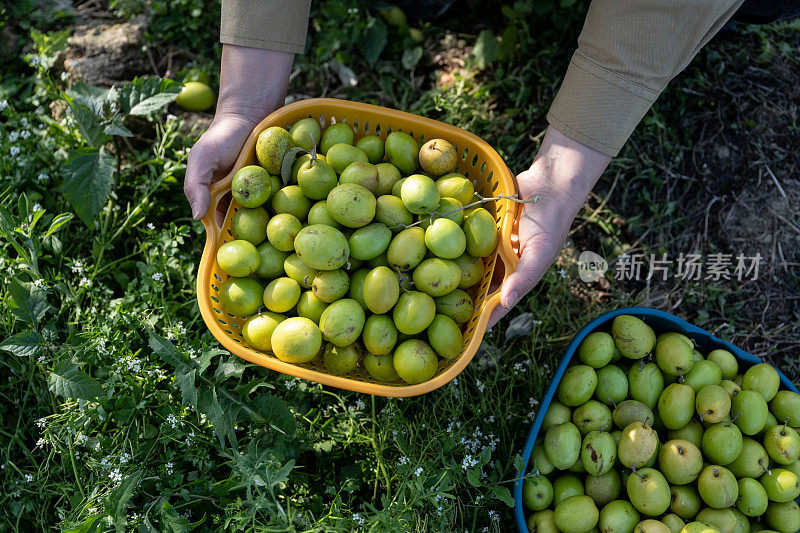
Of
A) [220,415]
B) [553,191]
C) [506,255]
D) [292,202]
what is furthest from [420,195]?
[220,415]

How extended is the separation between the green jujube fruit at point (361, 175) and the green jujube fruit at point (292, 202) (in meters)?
0.24

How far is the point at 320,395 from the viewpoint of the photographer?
128 inches

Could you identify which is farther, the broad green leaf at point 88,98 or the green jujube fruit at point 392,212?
the broad green leaf at point 88,98

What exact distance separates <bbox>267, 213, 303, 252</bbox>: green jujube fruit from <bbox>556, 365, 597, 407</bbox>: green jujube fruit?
1619 mm

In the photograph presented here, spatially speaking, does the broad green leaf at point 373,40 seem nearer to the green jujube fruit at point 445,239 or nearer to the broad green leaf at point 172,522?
the green jujube fruit at point 445,239

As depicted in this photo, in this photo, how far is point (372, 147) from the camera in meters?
2.95

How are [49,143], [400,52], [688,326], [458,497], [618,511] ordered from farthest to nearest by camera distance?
[400,52], [49,143], [688,326], [458,497], [618,511]

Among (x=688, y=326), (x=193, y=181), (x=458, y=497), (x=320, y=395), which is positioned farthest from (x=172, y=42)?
(x=688, y=326)

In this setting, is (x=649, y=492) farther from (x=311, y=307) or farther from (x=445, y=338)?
(x=311, y=307)

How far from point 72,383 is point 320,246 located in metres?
1.39

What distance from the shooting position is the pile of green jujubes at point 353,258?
8.27ft

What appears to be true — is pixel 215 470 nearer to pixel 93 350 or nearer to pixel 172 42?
pixel 93 350

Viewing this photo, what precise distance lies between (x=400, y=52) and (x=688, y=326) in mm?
2909

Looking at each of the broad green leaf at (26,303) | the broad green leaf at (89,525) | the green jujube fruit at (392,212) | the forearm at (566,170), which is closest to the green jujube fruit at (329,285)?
the green jujube fruit at (392,212)
